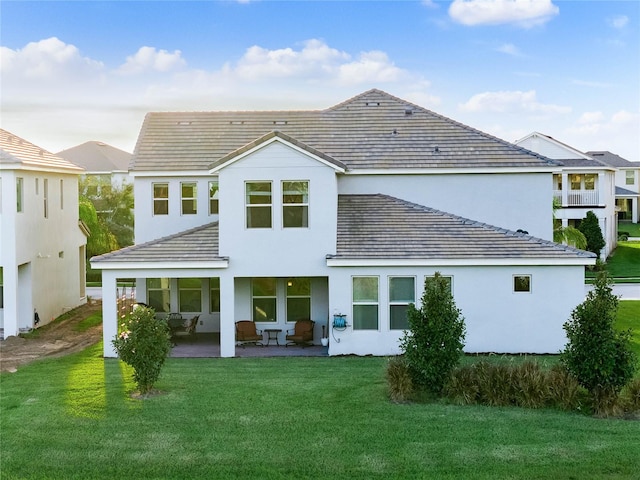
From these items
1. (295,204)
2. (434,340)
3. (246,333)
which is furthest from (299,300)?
(434,340)

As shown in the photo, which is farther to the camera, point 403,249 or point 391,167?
point 391,167

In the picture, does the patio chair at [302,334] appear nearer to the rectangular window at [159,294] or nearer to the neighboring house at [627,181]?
the rectangular window at [159,294]

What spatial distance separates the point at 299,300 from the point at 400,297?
437 centimetres

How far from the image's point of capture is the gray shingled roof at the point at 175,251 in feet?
74.7

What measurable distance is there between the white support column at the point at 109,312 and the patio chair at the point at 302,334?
558 centimetres

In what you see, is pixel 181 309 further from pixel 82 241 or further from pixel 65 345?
pixel 82 241

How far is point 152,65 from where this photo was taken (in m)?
28.5

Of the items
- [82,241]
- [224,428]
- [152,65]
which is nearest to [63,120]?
[82,241]

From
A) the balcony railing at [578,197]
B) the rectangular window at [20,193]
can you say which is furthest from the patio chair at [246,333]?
the balcony railing at [578,197]

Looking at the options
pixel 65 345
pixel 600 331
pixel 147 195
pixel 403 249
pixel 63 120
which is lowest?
pixel 65 345

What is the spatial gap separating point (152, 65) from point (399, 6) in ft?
31.7

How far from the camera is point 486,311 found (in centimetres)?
2286

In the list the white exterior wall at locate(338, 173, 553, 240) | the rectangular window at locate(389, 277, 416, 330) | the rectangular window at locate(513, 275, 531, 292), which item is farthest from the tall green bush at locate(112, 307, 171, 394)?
the white exterior wall at locate(338, 173, 553, 240)

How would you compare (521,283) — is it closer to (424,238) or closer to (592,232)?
(424,238)
